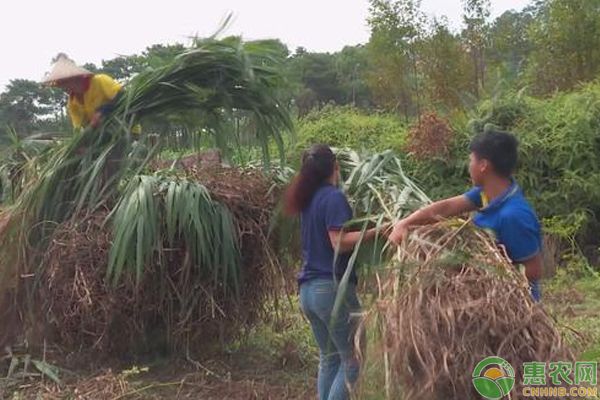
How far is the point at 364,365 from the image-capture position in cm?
249

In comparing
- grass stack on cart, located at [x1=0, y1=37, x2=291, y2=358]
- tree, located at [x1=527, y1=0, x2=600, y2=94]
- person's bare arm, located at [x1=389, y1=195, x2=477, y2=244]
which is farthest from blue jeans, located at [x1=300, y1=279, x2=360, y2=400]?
tree, located at [x1=527, y1=0, x2=600, y2=94]

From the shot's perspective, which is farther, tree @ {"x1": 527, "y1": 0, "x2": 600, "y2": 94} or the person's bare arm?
tree @ {"x1": 527, "y1": 0, "x2": 600, "y2": 94}

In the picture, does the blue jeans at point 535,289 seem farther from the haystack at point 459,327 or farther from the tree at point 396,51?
the tree at point 396,51

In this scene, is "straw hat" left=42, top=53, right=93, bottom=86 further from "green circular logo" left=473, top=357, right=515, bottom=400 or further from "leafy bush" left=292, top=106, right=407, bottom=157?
"leafy bush" left=292, top=106, right=407, bottom=157

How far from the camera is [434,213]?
9.23 ft

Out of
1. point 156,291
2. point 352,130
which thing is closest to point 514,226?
point 156,291

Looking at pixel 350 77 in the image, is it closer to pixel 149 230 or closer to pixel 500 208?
pixel 149 230

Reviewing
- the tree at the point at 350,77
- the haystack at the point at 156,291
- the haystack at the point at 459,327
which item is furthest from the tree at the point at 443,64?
the tree at the point at 350,77

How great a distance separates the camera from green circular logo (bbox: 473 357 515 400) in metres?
Result: 2.23

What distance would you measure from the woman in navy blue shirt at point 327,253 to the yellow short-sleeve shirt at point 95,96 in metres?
2.02

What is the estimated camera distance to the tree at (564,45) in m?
10.9

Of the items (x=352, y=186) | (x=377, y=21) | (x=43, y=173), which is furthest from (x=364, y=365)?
(x=377, y=21)

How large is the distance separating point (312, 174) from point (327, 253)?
1.14 ft

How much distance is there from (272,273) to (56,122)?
1893 millimetres
